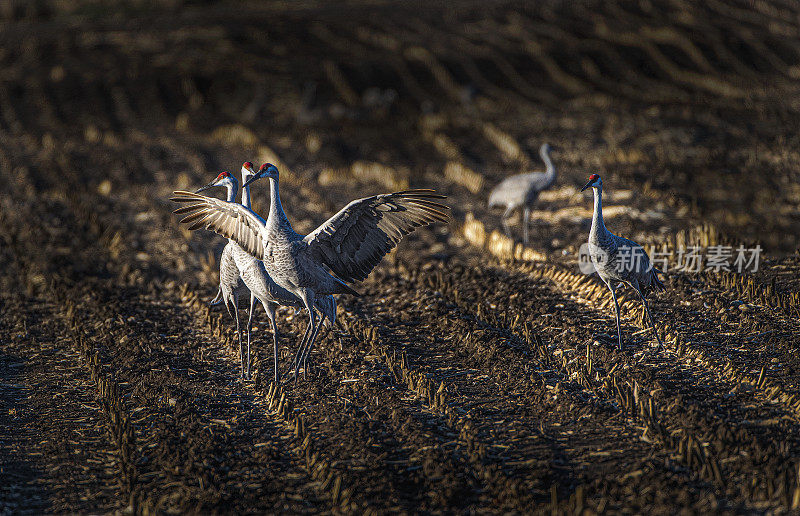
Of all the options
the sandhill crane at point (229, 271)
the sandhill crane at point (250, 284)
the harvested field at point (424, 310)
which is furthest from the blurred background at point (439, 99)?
the sandhill crane at point (229, 271)

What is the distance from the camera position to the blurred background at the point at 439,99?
14586 millimetres

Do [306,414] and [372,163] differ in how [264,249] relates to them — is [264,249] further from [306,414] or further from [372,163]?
[372,163]

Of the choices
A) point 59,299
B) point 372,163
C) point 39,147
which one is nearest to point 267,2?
point 39,147

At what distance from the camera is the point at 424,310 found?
9.55 meters

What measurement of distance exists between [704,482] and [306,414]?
10.5ft

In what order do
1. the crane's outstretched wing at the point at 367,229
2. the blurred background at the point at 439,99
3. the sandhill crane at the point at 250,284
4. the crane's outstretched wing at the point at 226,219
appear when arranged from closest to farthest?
the crane's outstretched wing at the point at 367,229
the crane's outstretched wing at the point at 226,219
the sandhill crane at the point at 250,284
the blurred background at the point at 439,99

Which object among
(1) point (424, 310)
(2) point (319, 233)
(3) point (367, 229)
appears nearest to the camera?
(2) point (319, 233)

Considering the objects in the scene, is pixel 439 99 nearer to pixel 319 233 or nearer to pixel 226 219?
pixel 226 219

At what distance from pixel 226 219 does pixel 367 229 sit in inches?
52.3

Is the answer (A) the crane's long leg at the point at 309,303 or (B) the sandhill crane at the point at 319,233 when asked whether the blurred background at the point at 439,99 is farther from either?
(A) the crane's long leg at the point at 309,303

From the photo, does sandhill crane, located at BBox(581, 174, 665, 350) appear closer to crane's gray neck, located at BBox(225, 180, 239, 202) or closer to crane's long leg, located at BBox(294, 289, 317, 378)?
crane's long leg, located at BBox(294, 289, 317, 378)

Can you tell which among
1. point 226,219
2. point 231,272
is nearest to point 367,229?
point 226,219

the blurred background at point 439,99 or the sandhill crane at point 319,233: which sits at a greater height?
the blurred background at point 439,99

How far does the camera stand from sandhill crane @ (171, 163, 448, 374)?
7.01 meters
